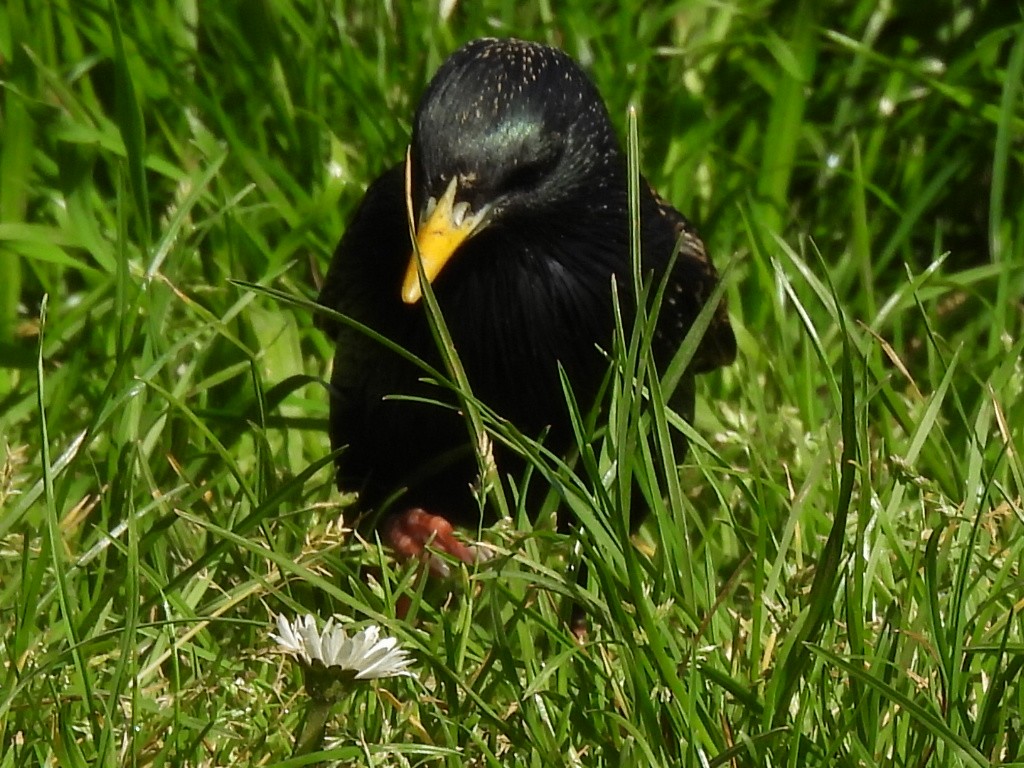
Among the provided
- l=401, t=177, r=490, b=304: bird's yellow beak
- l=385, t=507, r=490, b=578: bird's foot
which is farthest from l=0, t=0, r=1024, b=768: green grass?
l=401, t=177, r=490, b=304: bird's yellow beak

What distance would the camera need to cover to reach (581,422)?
2.39 metres

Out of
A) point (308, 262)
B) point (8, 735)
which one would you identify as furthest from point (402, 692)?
point (308, 262)

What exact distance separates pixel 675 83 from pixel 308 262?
0.91 meters

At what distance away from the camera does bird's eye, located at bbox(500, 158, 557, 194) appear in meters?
2.75

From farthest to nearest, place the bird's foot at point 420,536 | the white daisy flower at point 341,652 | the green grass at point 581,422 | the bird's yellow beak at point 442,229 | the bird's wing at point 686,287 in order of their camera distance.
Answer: the bird's wing at point 686,287 → the bird's foot at point 420,536 → the bird's yellow beak at point 442,229 → the green grass at point 581,422 → the white daisy flower at point 341,652

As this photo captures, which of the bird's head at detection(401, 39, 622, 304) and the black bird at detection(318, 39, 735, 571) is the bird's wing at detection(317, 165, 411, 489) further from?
the bird's head at detection(401, 39, 622, 304)

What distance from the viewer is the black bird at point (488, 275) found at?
8.93ft

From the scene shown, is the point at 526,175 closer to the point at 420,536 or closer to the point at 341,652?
the point at 420,536

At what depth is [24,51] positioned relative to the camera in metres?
3.74

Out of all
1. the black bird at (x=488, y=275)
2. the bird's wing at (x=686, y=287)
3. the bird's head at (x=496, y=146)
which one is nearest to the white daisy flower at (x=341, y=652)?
the bird's head at (x=496, y=146)

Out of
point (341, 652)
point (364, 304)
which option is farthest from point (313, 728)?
point (364, 304)

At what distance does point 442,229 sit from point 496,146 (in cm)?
17

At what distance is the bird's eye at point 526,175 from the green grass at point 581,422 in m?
0.32

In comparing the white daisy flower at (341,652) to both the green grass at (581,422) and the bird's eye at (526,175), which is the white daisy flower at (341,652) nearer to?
the green grass at (581,422)
